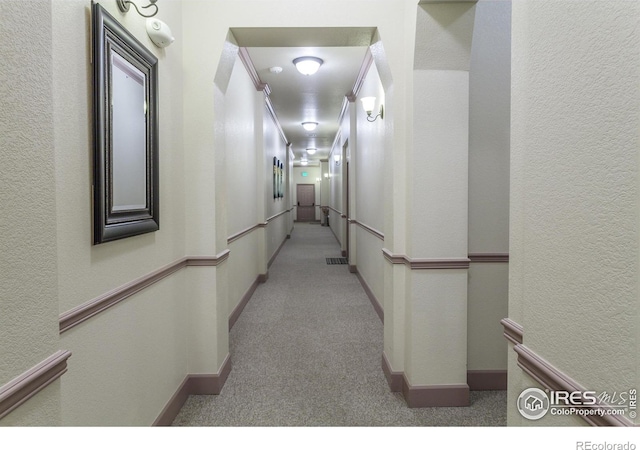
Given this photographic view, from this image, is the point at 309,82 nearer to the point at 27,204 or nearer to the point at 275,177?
the point at 275,177

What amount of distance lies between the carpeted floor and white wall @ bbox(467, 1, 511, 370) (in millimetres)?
698

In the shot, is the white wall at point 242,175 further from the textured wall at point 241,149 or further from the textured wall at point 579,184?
the textured wall at point 579,184

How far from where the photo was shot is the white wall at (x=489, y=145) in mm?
2033

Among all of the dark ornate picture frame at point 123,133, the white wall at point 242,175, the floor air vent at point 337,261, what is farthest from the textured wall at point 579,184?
the floor air vent at point 337,261

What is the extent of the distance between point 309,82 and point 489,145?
293 centimetres

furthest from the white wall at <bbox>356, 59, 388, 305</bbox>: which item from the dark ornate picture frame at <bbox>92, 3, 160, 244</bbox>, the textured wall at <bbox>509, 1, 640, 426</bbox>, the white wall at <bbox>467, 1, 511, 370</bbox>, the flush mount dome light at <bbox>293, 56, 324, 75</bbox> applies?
the textured wall at <bbox>509, 1, 640, 426</bbox>

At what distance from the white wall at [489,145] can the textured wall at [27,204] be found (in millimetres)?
1885

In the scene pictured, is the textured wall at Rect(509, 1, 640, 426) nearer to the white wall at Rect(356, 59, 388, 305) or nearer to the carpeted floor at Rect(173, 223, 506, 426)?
the carpeted floor at Rect(173, 223, 506, 426)

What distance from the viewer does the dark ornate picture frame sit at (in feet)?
3.75

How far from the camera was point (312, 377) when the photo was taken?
225 cm

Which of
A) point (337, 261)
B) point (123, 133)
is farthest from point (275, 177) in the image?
point (123, 133)

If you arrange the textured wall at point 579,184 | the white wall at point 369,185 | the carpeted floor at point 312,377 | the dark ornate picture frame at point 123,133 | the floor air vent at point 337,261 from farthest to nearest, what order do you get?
1. the floor air vent at point 337,261
2. the white wall at point 369,185
3. the carpeted floor at point 312,377
4. the dark ornate picture frame at point 123,133
5. the textured wall at point 579,184

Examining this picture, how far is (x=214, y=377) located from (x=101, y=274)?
3.62 feet

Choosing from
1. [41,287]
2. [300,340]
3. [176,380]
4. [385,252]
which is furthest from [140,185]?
[300,340]
